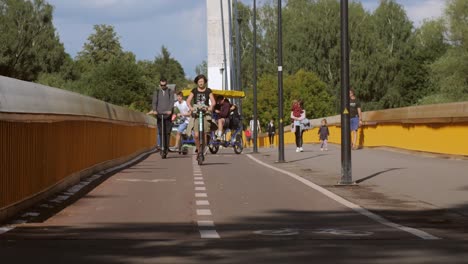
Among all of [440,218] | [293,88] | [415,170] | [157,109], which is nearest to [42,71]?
[293,88]

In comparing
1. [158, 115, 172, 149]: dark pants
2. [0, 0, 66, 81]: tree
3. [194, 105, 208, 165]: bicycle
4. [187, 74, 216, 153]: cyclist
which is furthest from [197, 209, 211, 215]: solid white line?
[0, 0, 66, 81]: tree

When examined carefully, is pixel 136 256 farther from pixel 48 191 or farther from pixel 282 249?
pixel 48 191

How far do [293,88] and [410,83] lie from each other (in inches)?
561

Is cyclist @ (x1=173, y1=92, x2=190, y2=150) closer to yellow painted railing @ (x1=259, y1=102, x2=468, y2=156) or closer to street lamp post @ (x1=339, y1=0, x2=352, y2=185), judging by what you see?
yellow painted railing @ (x1=259, y1=102, x2=468, y2=156)

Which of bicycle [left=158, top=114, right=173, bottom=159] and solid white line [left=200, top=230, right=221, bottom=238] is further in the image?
bicycle [left=158, top=114, right=173, bottom=159]

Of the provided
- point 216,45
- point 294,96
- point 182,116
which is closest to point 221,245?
point 182,116

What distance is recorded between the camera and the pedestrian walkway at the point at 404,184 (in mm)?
13664

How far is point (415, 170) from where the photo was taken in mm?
22875

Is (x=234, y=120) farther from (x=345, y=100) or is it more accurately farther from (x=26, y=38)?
(x=26, y=38)

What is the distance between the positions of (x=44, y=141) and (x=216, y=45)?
2887 inches

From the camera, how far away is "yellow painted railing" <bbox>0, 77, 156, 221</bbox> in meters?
12.2

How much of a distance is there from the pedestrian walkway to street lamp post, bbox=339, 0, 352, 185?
30 centimetres

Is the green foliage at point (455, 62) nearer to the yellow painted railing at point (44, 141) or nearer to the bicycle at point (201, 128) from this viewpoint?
the bicycle at point (201, 128)

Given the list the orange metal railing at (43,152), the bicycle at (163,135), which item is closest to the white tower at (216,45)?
the bicycle at (163,135)
